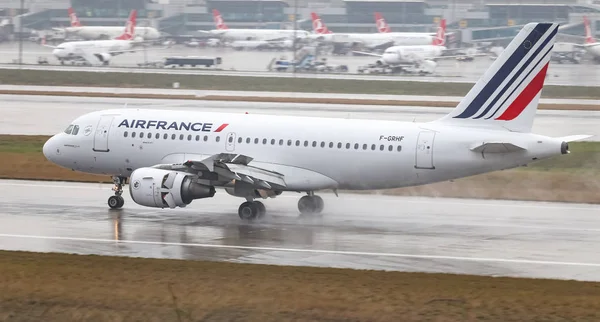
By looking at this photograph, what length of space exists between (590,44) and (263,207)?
86.5 metres

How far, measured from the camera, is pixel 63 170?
46438 millimetres

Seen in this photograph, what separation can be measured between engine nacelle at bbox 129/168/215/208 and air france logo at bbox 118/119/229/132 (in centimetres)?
349

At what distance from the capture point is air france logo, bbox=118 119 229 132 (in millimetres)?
37188

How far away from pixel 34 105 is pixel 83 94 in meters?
9.58

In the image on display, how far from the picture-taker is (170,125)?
1481 inches

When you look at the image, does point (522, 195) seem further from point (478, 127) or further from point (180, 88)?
point (180, 88)

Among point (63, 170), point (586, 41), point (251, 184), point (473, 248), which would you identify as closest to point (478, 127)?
point (473, 248)

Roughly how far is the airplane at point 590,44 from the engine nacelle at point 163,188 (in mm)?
87144

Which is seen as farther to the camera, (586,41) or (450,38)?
(450,38)

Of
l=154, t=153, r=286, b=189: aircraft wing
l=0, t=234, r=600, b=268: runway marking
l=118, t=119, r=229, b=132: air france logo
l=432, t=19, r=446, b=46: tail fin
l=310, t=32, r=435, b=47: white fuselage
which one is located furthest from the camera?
l=310, t=32, r=435, b=47: white fuselage

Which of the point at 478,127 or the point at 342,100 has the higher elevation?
the point at 478,127

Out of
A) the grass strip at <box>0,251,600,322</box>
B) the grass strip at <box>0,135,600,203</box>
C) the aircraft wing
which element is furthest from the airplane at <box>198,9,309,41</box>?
the grass strip at <box>0,251,600,322</box>

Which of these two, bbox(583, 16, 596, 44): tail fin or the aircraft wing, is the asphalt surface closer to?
Result: bbox(583, 16, 596, 44): tail fin

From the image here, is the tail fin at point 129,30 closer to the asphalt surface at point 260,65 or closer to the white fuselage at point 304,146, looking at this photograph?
the asphalt surface at point 260,65
